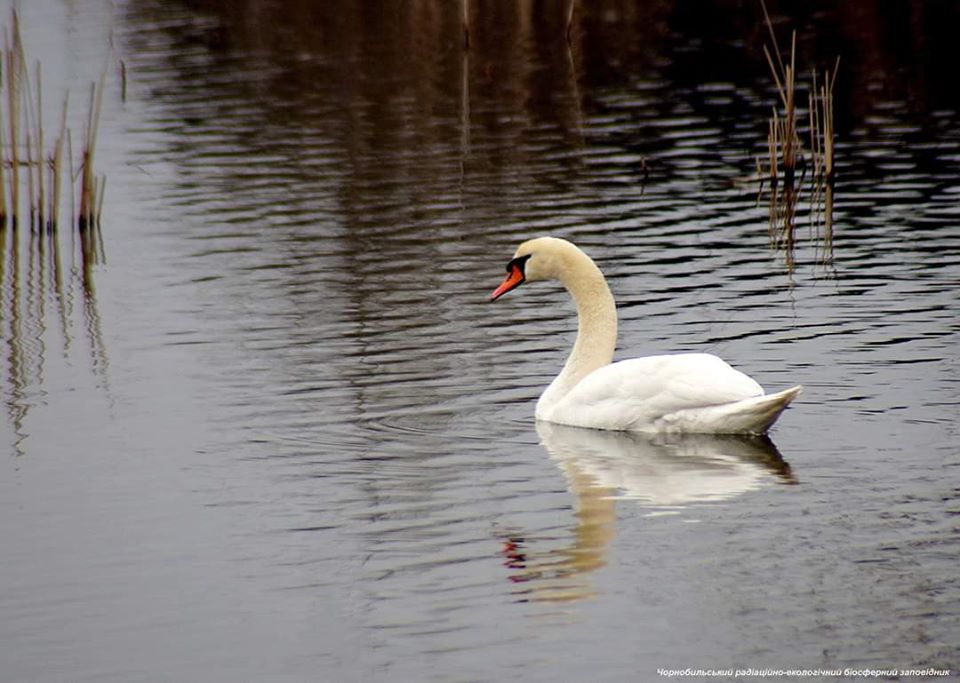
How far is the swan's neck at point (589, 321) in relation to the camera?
12539mm

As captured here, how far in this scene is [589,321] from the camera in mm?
12641

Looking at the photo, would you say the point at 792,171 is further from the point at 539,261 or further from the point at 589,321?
the point at 589,321

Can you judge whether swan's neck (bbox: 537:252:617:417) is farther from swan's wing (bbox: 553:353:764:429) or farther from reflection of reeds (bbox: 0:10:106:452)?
reflection of reeds (bbox: 0:10:106:452)

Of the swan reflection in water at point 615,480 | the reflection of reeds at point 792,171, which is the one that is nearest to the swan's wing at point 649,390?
the swan reflection in water at point 615,480

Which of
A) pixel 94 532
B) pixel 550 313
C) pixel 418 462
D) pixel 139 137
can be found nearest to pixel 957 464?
pixel 418 462

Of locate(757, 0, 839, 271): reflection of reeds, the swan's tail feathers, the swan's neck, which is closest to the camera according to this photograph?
the swan's tail feathers

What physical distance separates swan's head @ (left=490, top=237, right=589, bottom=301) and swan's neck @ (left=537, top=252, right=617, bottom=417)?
6cm

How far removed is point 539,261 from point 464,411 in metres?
1.27

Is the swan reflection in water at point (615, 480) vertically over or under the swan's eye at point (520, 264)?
under

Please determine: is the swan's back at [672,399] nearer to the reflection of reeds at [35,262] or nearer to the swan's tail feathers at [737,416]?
the swan's tail feathers at [737,416]

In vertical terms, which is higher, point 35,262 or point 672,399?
point 672,399

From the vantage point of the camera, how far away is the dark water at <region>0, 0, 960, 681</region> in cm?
813

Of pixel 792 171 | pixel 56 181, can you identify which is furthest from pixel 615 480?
pixel 792 171

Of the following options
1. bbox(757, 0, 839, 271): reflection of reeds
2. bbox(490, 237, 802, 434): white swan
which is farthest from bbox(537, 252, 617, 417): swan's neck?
bbox(757, 0, 839, 271): reflection of reeds
